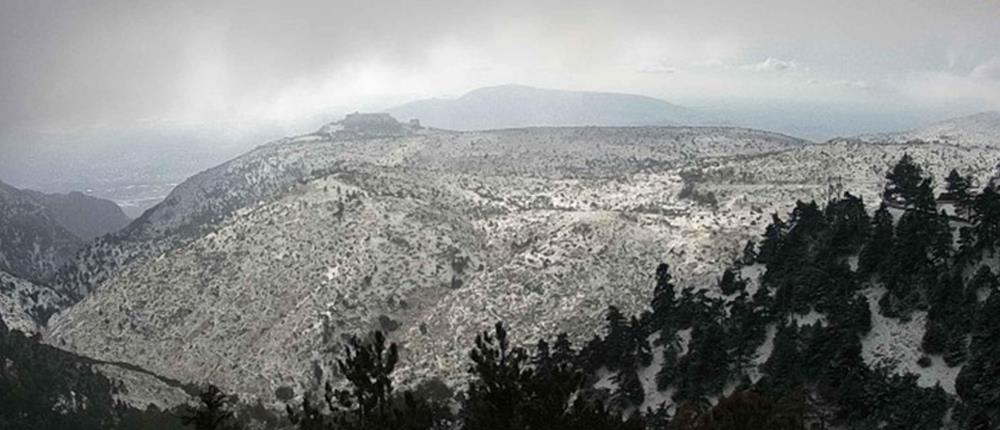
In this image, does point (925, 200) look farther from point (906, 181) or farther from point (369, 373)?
point (369, 373)

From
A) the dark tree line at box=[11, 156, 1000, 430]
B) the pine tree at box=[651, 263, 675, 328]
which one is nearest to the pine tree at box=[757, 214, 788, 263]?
the dark tree line at box=[11, 156, 1000, 430]

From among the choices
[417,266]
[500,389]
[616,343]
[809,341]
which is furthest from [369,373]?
[417,266]

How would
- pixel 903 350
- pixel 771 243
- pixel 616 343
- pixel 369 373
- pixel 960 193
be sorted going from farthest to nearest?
pixel 771 243, pixel 616 343, pixel 960 193, pixel 903 350, pixel 369 373

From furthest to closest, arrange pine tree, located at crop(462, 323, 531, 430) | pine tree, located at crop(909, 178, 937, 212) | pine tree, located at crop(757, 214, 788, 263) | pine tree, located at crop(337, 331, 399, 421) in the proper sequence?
pine tree, located at crop(757, 214, 788, 263), pine tree, located at crop(909, 178, 937, 212), pine tree, located at crop(337, 331, 399, 421), pine tree, located at crop(462, 323, 531, 430)

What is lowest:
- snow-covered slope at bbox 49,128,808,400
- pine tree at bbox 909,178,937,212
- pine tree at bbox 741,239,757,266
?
snow-covered slope at bbox 49,128,808,400

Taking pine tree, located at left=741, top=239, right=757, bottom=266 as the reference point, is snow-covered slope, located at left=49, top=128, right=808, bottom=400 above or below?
below

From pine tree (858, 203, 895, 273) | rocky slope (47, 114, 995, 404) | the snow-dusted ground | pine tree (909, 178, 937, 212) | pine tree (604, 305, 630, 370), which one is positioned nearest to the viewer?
the snow-dusted ground

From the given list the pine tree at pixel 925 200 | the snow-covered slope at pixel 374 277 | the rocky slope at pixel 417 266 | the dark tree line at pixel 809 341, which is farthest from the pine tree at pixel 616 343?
the pine tree at pixel 925 200

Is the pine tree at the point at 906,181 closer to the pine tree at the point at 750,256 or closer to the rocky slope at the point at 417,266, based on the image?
the pine tree at the point at 750,256

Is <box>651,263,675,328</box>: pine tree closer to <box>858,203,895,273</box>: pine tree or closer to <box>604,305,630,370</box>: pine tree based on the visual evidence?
<box>604,305,630,370</box>: pine tree

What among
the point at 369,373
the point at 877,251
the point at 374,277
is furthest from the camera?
the point at 374,277

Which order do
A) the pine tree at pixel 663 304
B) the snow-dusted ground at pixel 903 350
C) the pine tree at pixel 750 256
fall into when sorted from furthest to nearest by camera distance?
the pine tree at pixel 750 256 < the pine tree at pixel 663 304 < the snow-dusted ground at pixel 903 350
